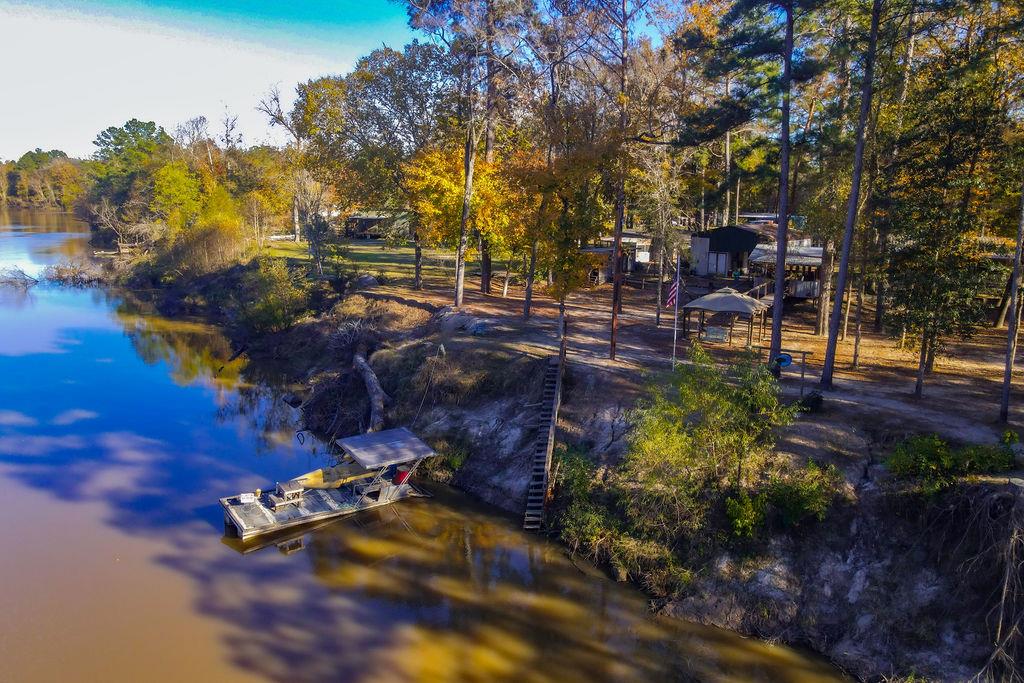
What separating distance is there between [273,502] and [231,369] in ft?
59.0

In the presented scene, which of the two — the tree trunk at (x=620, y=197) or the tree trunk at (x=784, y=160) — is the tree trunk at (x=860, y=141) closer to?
the tree trunk at (x=784, y=160)

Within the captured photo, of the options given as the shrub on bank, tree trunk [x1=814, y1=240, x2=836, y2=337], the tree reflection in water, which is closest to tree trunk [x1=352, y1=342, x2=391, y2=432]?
the tree reflection in water

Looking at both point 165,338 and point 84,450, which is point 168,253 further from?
point 84,450

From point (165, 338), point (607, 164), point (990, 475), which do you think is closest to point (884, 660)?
point (990, 475)

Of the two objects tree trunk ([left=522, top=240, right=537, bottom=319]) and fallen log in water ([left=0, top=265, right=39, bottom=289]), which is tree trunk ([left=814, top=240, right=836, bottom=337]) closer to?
tree trunk ([left=522, top=240, right=537, bottom=319])

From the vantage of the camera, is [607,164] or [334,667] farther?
[607,164]

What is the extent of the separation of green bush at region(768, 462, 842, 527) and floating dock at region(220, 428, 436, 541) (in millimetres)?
9785

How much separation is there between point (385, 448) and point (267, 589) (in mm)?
5296

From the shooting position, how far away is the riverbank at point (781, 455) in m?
13.4

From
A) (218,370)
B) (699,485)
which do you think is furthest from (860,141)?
(218,370)

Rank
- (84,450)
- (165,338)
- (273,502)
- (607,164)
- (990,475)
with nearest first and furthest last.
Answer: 1. (990,475)
2. (273,502)
3. (84,450)
4. (607,164)
5. (165,338)

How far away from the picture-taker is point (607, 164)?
2514 centimetres

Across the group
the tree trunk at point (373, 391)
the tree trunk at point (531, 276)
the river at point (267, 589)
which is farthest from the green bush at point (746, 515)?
the tree trunk at point (531, 276)

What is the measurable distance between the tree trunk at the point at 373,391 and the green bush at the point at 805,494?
13.3m
